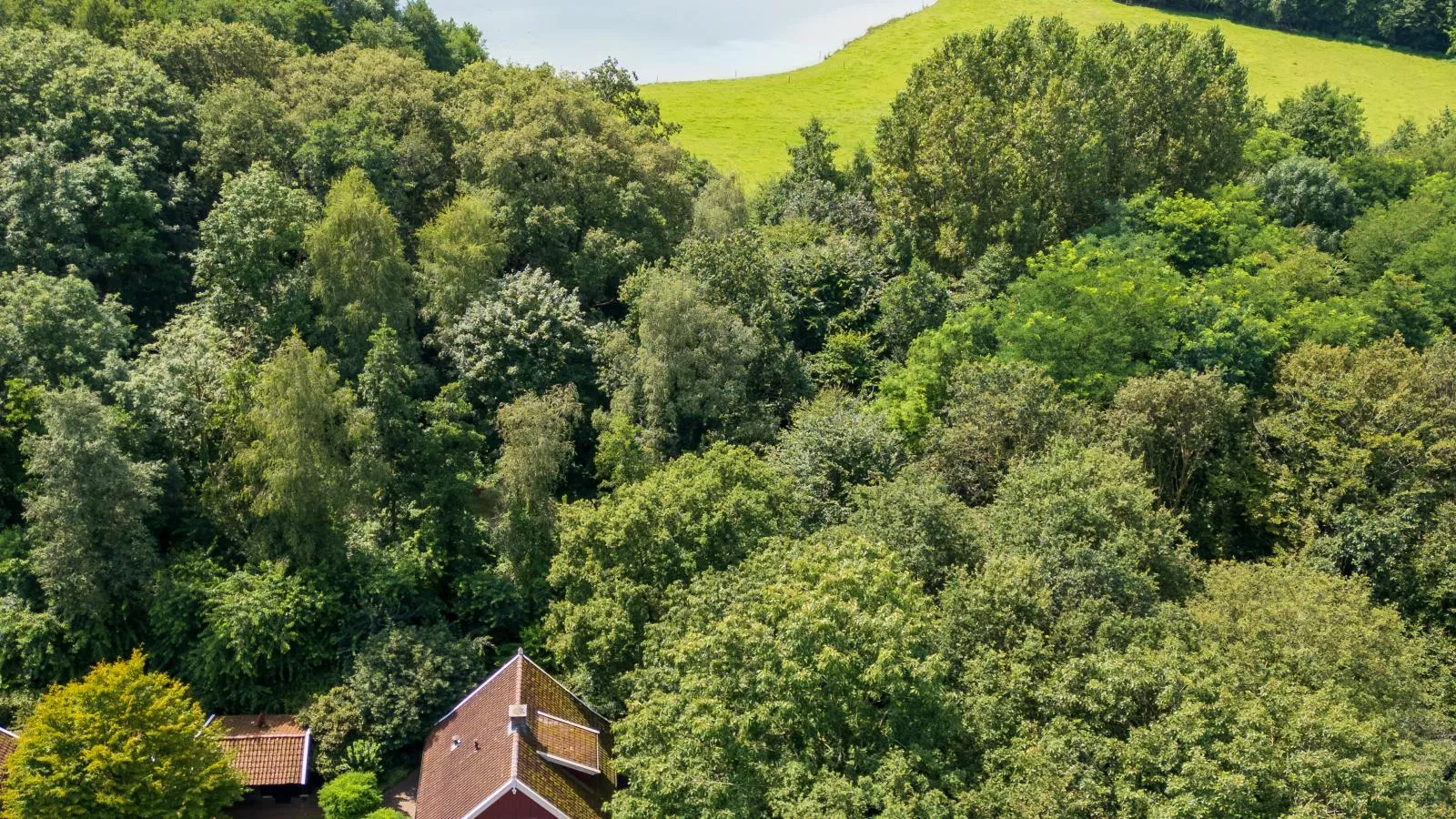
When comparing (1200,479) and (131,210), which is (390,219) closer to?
(131,210)

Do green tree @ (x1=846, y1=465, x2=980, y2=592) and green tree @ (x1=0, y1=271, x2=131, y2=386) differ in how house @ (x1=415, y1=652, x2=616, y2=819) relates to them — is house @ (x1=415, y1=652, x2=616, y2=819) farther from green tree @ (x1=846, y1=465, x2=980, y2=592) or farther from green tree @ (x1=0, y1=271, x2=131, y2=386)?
green tree @ (x1=0, y1=271, x2=131, y2=386)

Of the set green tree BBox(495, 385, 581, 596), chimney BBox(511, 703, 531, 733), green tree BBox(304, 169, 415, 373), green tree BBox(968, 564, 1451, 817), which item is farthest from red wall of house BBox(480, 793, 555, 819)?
green tree BBox(304, 169, 415, 373)

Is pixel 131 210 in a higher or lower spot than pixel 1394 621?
higher

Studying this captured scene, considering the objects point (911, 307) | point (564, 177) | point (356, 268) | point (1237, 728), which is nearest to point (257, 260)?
point (356, 268)

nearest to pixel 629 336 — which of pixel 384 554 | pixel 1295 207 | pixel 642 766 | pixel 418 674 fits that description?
pixel 384 554

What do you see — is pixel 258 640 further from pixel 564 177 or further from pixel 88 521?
pixel 564 177
